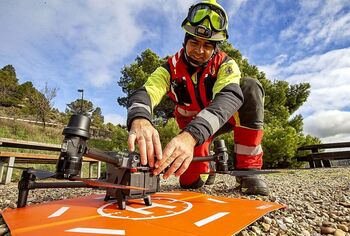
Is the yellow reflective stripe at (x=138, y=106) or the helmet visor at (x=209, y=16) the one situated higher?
the helmet visor at (x=209, y=16)

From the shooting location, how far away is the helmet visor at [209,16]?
2613 millimetres

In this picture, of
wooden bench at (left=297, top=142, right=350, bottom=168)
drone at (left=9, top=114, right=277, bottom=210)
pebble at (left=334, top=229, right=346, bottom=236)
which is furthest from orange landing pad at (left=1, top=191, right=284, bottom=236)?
wooden bench at (left=297, top=142, right=350, bottom=168)

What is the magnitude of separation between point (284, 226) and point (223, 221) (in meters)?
0.43

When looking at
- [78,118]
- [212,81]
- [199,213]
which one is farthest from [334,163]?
[78,118]

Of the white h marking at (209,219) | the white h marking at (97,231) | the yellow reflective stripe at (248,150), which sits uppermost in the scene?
the yellow reflective stripe at (248,150)

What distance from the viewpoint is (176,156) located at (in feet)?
4.91

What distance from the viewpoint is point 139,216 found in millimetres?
1610

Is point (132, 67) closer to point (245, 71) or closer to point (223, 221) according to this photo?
point (245, 71)

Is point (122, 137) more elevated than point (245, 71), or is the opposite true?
point (245, 71)

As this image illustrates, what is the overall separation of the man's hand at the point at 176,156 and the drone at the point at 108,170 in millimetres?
190

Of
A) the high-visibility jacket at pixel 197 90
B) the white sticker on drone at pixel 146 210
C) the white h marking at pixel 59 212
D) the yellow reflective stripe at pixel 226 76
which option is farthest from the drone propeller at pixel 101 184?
the yellow reflective stripe at pixel 226 76

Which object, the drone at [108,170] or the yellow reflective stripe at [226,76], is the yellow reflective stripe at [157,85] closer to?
the yellow reflective stripe at [226,76]

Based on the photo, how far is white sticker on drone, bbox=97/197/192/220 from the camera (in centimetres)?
162

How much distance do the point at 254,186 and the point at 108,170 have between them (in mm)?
1536
